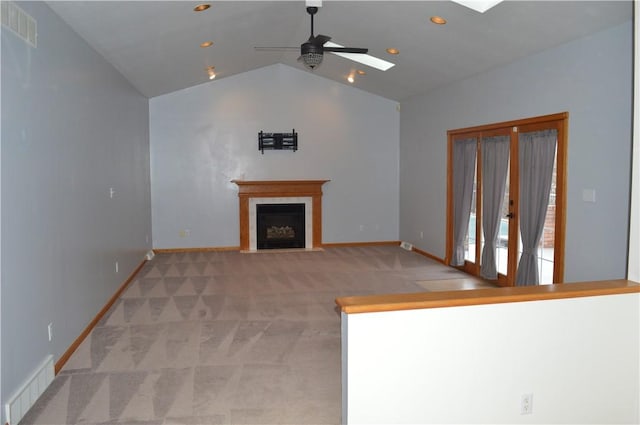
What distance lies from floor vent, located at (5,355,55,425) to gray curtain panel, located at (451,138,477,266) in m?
5.24

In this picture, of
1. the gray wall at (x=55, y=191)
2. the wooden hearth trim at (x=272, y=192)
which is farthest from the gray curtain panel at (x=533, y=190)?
the gray wall at (x=55, y=191)

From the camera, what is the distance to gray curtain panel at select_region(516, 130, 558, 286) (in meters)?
5.02

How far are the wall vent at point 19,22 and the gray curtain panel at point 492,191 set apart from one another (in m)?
4.83

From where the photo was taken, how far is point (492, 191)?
20.0ft

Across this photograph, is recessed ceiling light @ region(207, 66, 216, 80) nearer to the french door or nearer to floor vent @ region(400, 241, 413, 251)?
the french door

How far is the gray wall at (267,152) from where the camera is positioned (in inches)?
335

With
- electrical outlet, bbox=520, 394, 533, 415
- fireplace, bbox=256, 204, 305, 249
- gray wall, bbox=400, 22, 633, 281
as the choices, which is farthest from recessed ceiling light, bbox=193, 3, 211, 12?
fireplace, bbox=256, 204, 305, 249

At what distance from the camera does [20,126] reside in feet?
10.00

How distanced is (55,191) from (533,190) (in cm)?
455

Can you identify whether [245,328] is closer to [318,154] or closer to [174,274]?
[174,274]

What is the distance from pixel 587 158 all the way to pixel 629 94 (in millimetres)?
665

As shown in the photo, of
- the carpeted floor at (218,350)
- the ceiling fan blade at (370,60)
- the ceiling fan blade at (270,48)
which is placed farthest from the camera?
the ceiling fan blade at (270,48)

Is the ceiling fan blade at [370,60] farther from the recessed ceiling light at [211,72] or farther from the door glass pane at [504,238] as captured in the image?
the door glass pane at [504,238]

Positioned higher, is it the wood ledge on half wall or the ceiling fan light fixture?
the ceiling fan light fixture
